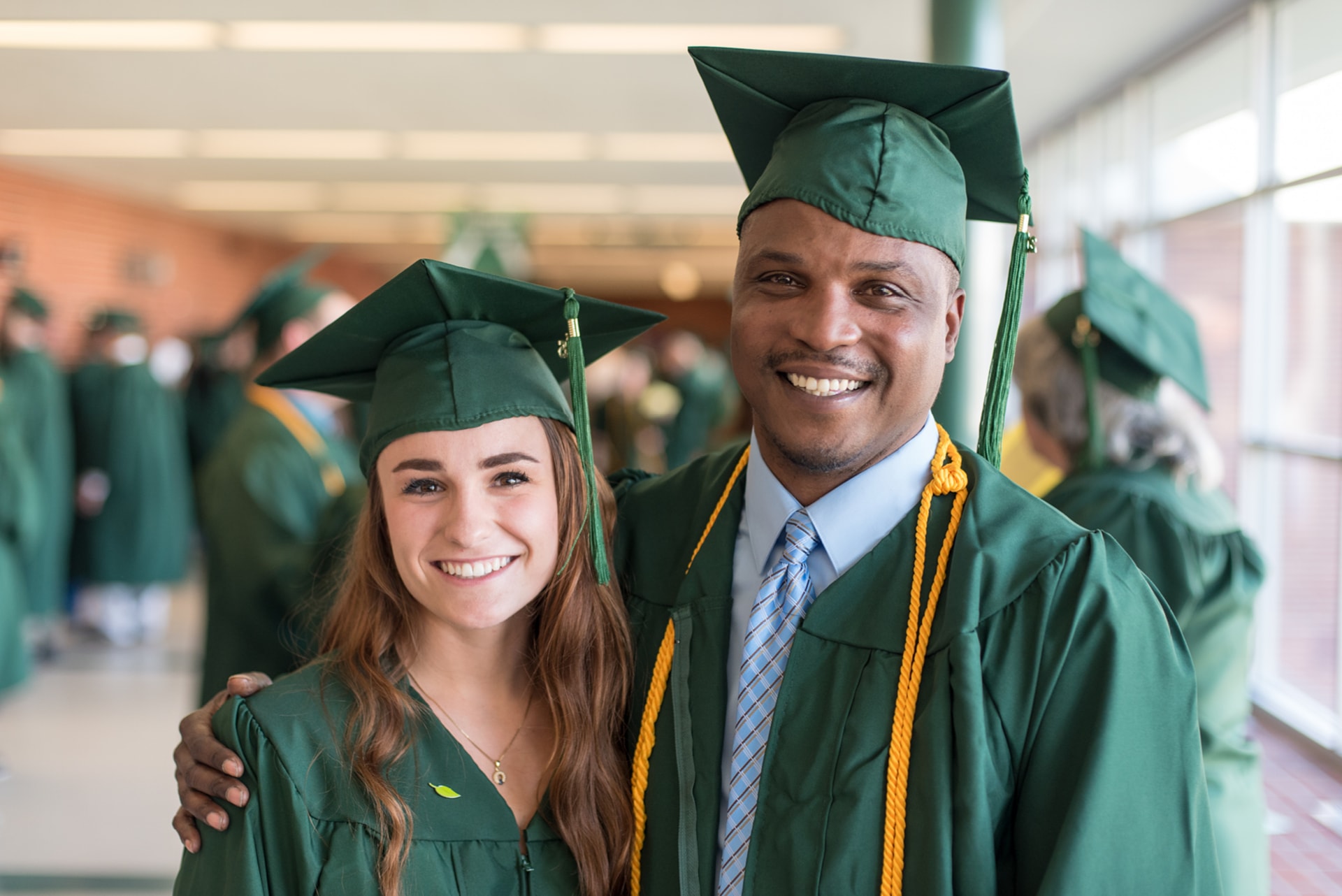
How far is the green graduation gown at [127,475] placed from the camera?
7129 mm

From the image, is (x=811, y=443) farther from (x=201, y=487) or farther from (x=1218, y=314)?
(x=1218, y=314)

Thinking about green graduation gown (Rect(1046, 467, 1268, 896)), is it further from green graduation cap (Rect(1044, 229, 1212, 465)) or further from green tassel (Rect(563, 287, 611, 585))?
green tassel (Rect(563, 287, 611, 585))

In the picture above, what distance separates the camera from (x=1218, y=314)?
5754 millimetres

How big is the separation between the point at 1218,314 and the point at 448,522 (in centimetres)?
538

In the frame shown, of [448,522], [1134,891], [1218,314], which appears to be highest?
[1218,314]

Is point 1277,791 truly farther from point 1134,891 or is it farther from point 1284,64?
point 1134,891

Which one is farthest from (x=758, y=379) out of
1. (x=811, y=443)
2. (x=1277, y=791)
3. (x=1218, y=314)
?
(x=1218, y=314)

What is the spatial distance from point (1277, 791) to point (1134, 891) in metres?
3.74

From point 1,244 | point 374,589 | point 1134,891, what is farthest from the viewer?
point 1,244

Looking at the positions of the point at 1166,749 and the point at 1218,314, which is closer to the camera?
the point at 1166,749

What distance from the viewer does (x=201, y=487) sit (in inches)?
128

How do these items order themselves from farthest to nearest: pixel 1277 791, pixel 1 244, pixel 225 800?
1. pixel 1 244
2. pixel 1277 791
3. pixel 225 800

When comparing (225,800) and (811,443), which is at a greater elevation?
(811,443)

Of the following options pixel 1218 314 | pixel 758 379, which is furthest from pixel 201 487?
pixel 1218 314
